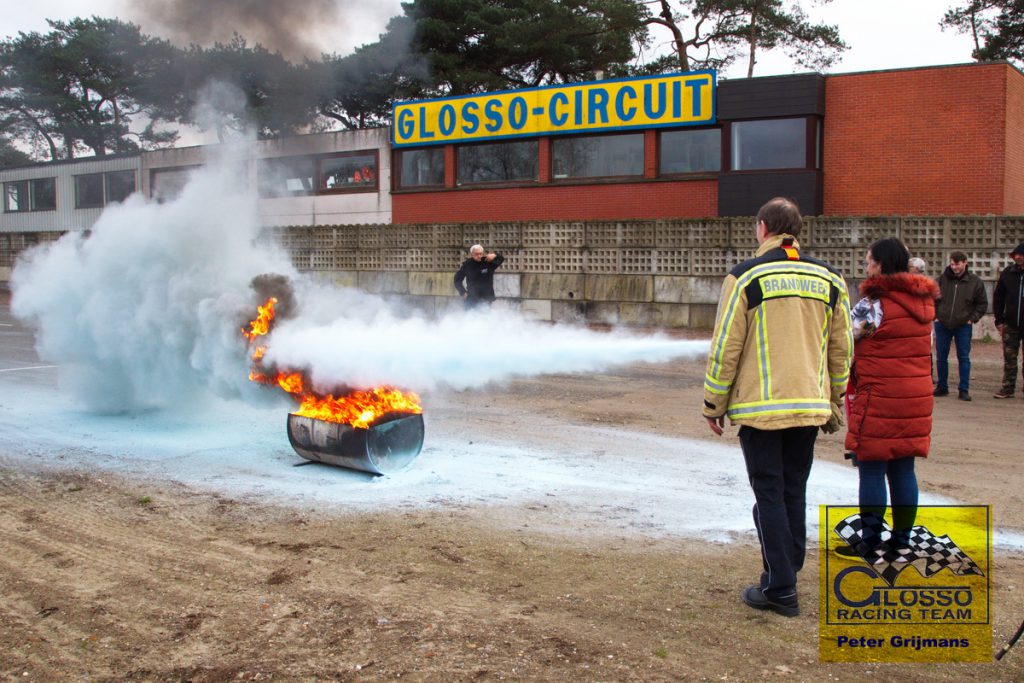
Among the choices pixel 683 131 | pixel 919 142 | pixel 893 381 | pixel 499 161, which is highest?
pixel 683 131

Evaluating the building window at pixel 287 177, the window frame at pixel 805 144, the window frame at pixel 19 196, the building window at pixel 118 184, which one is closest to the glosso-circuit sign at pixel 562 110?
the window frame at pixel 805 144

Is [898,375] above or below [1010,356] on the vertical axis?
above

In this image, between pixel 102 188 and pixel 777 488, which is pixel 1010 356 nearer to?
pixel 777 488

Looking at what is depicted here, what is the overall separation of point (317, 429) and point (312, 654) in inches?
122

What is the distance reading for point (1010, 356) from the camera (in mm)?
10516

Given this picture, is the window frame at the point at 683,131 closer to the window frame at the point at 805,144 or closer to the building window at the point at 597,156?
the window frame at the point at 805,144

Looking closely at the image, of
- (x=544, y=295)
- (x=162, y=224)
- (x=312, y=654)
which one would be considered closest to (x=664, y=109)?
(x=544, y=295)

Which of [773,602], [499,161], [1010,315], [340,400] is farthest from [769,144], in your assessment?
[773,602]

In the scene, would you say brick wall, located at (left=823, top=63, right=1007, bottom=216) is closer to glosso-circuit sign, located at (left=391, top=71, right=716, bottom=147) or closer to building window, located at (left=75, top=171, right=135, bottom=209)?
glosso-circuit sign, located at (left=391, top=71, right=716, bottom=147)

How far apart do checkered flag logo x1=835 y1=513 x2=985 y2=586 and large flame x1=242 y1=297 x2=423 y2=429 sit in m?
3.46

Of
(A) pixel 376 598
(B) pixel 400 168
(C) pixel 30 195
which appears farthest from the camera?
(C) pixel 30 195

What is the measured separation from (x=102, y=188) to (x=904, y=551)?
117 ft

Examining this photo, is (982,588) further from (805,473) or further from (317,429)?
(317,429)

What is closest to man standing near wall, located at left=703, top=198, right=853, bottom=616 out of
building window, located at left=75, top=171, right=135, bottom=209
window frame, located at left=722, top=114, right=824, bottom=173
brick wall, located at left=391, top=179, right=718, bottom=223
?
brick wall, located at left=391, top=179, right=718, bottom=223
